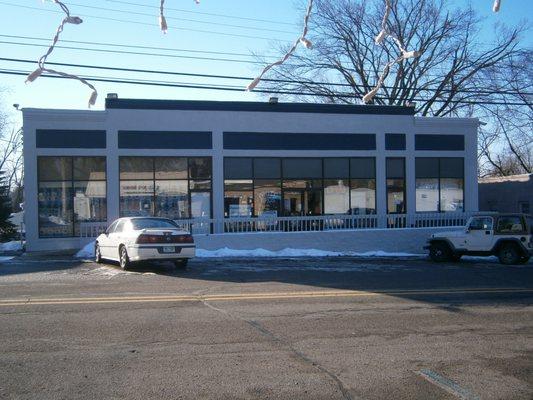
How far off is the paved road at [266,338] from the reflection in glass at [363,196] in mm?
13260

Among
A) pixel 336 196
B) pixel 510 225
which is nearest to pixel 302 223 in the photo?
pixel 336 196

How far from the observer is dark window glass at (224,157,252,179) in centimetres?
2523

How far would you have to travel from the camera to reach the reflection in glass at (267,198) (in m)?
25.7

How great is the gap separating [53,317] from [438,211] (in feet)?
74.3

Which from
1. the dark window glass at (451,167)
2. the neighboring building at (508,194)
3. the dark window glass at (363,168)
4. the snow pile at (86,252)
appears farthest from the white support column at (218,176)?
the neighboring building at (508,194)

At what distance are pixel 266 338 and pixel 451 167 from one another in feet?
74.8

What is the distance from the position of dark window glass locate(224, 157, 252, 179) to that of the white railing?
257 cm

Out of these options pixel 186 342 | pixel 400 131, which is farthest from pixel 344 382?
pixel 400 131

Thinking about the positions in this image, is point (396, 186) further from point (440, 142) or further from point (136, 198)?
point (136, 198)

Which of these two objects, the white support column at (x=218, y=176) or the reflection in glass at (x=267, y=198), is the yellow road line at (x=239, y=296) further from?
the reflection in glass at (x=267, y=198)

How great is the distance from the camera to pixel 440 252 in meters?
19.8

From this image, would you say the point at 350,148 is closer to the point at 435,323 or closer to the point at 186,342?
the point at 435,323

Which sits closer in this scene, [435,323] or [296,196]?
[435,323]

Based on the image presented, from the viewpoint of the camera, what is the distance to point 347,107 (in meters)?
26.7
